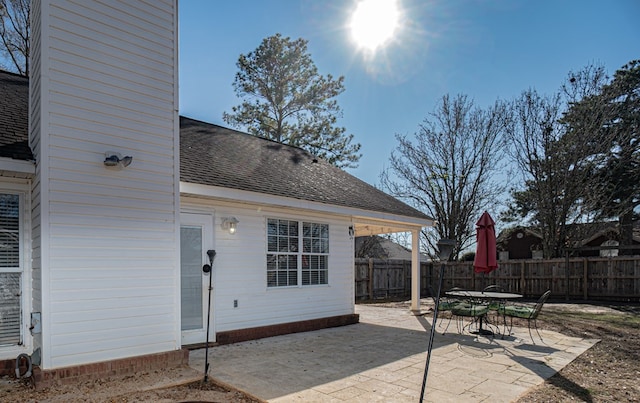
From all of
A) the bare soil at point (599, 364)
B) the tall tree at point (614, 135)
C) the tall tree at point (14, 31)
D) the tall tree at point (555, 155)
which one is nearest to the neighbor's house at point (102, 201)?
the bare soil at point (599, 364)

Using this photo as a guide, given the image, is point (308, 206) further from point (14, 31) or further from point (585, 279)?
point (14, 31)

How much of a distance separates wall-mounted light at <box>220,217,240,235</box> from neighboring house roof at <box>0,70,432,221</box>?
59 centimetres

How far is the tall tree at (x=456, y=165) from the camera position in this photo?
1964 cm

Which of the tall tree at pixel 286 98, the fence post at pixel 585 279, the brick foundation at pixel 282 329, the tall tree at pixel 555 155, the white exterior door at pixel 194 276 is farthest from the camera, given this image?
the tall tree at pixel 286 98

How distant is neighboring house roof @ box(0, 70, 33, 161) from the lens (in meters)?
4.72

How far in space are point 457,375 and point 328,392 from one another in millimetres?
1810

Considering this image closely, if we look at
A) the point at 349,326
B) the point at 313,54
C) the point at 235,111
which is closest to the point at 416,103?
the point at 313,54

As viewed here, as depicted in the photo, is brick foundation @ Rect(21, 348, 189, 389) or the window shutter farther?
the window shutter

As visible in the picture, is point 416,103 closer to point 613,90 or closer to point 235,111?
point 613,90

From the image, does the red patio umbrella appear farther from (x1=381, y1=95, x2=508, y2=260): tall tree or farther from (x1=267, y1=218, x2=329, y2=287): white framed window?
(x1=381, y1=95, x2=508, y2=260): tall tree

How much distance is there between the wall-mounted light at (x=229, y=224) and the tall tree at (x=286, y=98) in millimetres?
14571

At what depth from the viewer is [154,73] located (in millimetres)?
5332

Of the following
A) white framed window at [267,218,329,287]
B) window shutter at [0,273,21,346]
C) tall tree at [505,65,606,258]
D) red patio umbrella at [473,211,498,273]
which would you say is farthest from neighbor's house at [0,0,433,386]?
tall tree at [505,65,606,258]

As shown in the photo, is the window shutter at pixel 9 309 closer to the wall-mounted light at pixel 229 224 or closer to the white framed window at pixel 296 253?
the wall-mounted light at pixel 229 224
